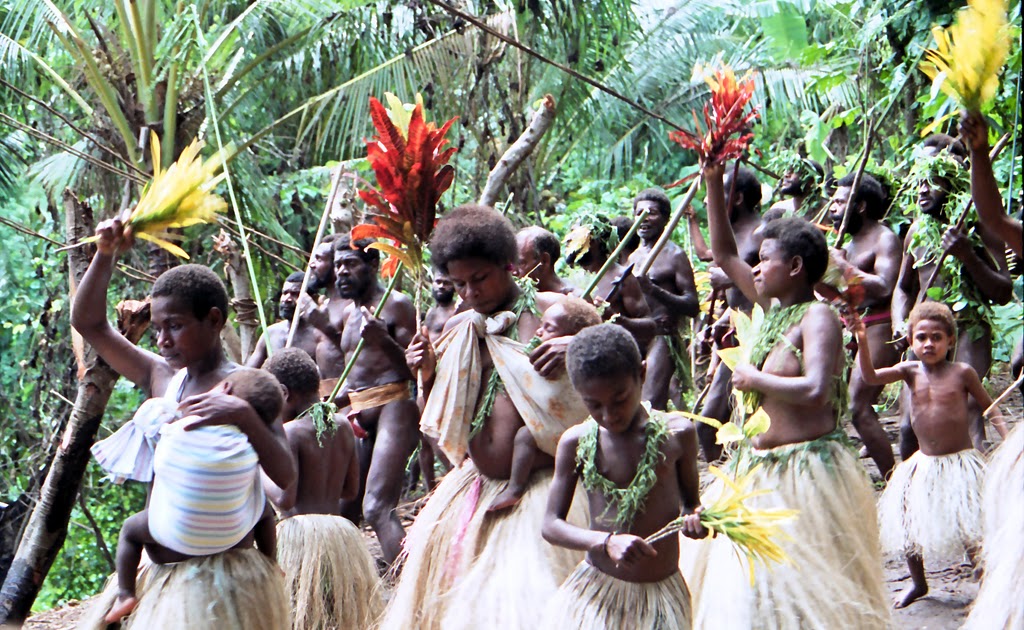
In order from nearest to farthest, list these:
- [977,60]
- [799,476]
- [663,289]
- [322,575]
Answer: [977,60]
[799,476]
[322,575]
[663,289]

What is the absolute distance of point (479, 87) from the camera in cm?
931

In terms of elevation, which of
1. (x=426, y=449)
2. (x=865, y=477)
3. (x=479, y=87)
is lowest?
(x=426, y=449)

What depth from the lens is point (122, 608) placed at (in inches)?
145

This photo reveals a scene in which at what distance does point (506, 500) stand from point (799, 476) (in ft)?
3.11

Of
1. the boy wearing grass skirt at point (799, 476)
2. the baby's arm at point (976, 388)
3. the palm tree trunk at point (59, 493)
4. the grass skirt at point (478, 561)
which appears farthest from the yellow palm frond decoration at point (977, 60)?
the palm tree trunk at point (59, 493)

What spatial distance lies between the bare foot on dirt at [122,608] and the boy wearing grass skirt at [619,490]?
1189 millimetres

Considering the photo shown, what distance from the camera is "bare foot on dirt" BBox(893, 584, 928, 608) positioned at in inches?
204

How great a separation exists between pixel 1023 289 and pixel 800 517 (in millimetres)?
2110

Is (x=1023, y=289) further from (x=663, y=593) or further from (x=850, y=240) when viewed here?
(x=663, y=593)

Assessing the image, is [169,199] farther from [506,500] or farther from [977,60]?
[977,60]

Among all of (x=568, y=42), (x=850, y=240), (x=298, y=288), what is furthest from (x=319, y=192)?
(x=850, y=240)

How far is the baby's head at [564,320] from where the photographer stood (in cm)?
418

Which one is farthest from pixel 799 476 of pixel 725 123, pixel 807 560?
pixel 725 123

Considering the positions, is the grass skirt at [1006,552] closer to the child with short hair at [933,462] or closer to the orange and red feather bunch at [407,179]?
the child with short hair at [933,462]
